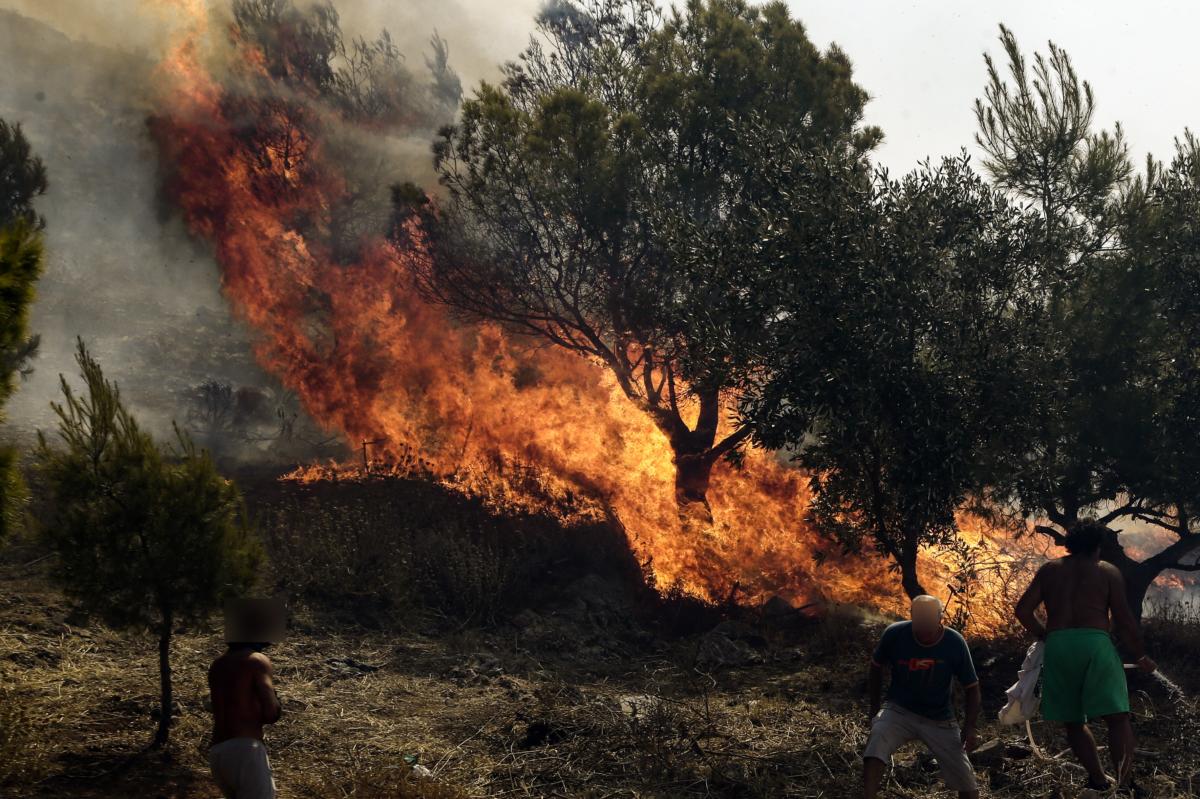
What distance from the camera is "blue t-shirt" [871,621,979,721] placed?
607 centimetres

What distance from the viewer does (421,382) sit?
20844 millimetres

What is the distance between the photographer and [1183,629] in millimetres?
13336

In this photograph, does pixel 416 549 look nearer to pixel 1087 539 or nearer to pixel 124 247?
pixel 1087 539

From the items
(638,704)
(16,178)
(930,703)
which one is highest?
(16,178)

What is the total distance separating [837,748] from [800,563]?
8.72 meters

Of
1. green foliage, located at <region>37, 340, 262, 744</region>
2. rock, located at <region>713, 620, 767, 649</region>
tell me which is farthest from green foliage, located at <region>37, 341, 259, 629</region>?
rock, located at <region>713, 620, 767, 649</region>

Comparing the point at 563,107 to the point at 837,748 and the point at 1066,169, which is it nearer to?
the point at 1066,169

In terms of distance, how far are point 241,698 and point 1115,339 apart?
11.9 meters

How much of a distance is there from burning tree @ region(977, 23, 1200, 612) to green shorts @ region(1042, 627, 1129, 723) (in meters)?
4.77

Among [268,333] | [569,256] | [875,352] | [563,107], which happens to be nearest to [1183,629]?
[875,352]

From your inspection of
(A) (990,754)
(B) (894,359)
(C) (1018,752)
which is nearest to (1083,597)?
(C) (1018,752)

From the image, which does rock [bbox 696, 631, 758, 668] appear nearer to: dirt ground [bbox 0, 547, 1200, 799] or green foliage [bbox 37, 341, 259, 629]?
dirt ground [bbox 0, 547, 1200, 799]

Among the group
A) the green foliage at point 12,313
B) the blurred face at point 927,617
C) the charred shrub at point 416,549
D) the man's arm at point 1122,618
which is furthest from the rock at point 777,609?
the green foliage at point 12,313

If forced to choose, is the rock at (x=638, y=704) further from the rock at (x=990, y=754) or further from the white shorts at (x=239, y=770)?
the white shorts at (x=239, y=770)
